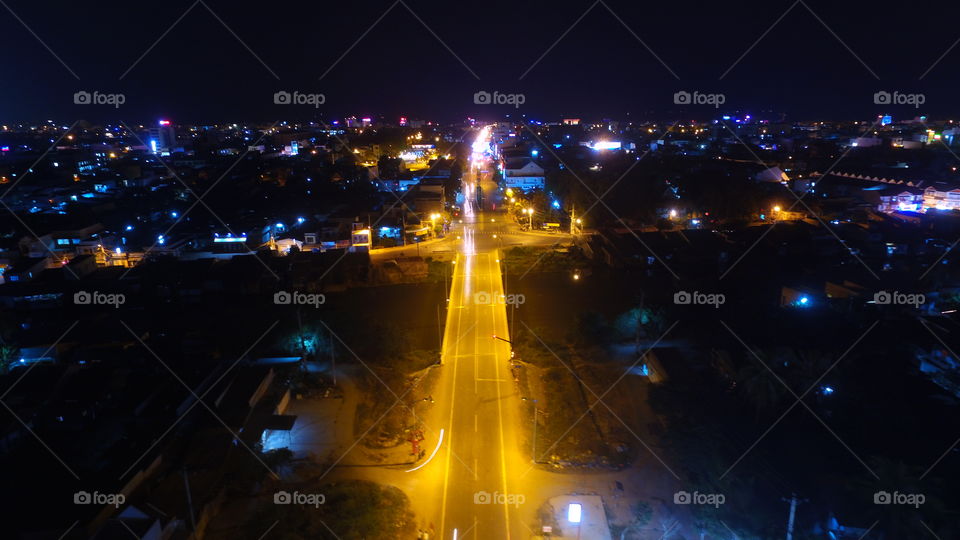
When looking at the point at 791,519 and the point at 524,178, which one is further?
the point at 524,178

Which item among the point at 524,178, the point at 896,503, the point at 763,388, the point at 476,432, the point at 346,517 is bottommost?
the point at 346,517

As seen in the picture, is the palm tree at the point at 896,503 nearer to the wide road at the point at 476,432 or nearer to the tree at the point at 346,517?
the wide road at the point at 476,432

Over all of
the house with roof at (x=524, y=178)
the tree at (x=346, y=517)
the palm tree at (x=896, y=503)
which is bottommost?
the tree at (x=346, y=517)

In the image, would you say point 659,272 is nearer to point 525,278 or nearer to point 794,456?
point 525,278

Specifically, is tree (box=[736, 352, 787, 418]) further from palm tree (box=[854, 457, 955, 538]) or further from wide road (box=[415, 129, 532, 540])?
wide road (box=[415, 129, 532, 540])

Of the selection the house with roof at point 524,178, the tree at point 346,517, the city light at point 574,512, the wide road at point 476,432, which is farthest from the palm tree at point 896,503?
the house with roof at point 524,178

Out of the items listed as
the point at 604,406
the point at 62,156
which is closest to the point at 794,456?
the point at 604,406

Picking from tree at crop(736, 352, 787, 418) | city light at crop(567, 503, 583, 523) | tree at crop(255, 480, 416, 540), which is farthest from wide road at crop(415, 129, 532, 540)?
tree at crop(736, 352, 787, 418)

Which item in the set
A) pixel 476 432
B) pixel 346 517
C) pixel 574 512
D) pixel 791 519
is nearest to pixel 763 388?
pixel 791 519

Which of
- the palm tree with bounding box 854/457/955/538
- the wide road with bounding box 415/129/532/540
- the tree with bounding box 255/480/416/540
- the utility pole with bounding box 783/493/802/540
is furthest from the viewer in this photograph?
the wide road with bounding box 415/129/532/540

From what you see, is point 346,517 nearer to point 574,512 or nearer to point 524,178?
point 574,512

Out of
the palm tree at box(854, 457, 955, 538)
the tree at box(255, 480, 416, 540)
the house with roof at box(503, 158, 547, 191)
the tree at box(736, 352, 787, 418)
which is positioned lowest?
the tree at box(255, 480, 416, 540)
